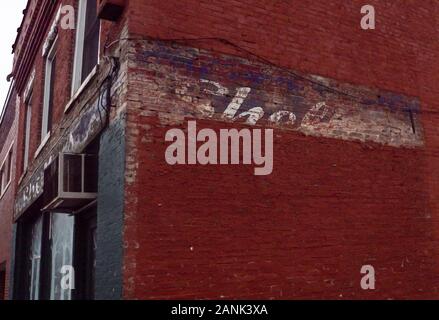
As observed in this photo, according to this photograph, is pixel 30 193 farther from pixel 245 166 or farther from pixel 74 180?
pixel 245 166

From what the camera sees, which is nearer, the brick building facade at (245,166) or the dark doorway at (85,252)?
the brick building facade at (245,166)

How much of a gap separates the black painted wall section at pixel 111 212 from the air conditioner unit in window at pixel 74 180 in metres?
0.48

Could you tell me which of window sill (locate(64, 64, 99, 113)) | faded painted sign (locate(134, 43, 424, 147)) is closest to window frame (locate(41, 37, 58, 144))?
window sill (locate(64, 64, 99, 113))

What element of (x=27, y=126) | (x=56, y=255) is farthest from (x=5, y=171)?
(x=56, y=255)

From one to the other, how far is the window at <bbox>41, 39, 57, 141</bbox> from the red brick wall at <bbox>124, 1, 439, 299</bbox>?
515cm

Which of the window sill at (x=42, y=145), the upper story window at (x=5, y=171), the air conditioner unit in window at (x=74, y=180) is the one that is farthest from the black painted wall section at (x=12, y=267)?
the air conditioner unit in window at (x=74, y=180)

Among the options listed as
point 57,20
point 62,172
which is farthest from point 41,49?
point 62,172

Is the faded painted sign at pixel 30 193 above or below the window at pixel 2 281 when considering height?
above

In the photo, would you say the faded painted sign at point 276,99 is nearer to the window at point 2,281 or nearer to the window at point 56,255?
the window at point 56,255

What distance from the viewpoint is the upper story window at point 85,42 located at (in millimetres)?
8188

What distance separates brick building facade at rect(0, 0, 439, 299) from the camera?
570 cm

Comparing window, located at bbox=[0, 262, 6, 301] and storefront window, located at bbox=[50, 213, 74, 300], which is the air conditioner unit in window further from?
window, located at bbox=[0, 262, 6, 301]

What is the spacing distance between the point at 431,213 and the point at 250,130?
3414 millimetres

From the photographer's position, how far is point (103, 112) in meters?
6.42
